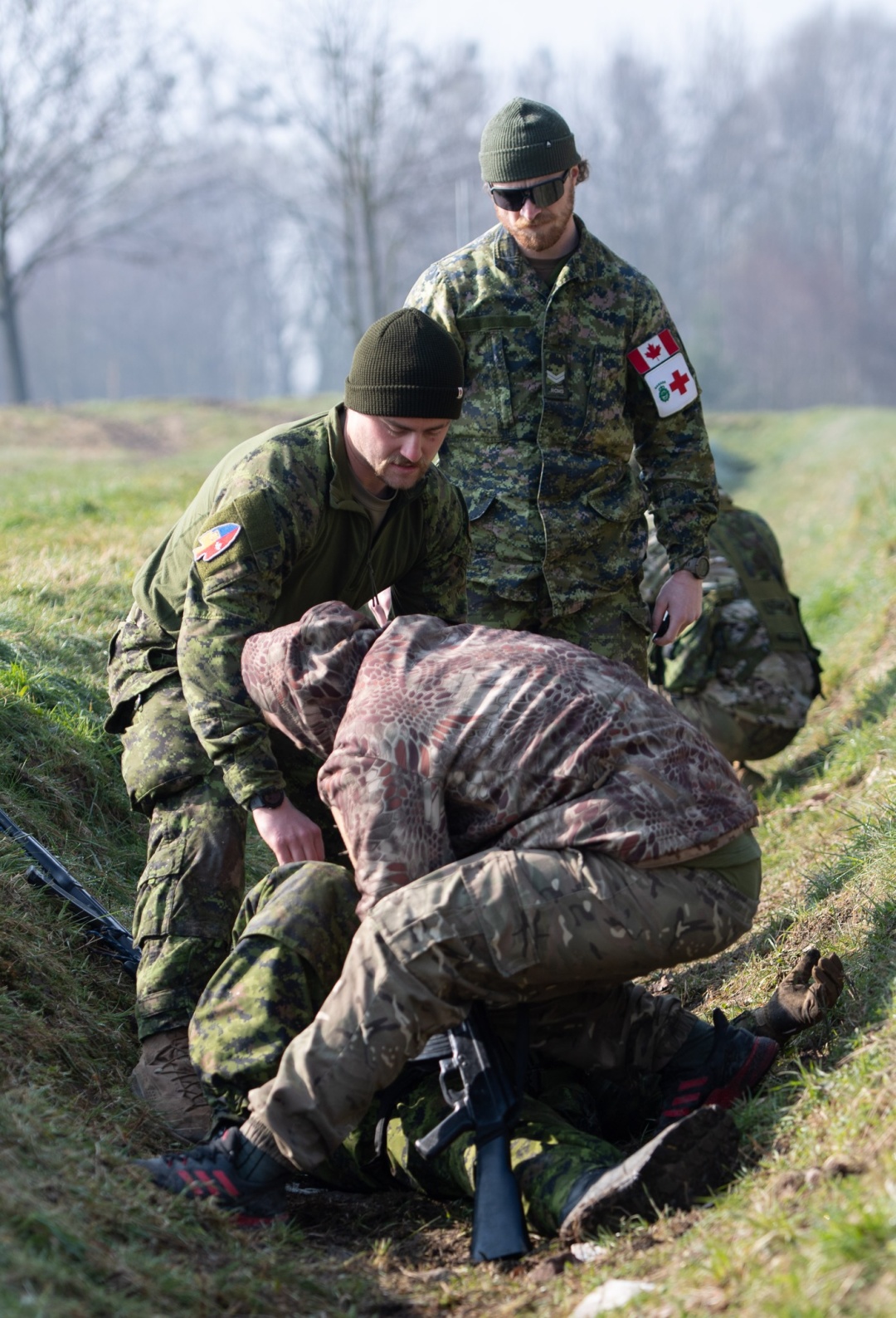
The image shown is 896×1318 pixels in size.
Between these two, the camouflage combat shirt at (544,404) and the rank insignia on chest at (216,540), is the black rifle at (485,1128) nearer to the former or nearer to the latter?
the rank insignia on chest at (216,540)

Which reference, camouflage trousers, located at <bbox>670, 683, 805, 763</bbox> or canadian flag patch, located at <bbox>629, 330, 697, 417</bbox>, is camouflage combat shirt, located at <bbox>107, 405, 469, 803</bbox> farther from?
camouflage trousers, located at <bbox>670, 683, 805, 763</bbox>

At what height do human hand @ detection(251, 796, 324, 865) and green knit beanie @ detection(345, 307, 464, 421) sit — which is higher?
green knit beanie @ detection(345, 307, 464, 421)

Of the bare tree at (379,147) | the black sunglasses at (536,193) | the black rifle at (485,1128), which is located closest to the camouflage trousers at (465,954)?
the black rifle at (485,1128)

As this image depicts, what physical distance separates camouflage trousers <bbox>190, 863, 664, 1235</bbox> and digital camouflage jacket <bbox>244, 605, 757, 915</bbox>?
0.86ft

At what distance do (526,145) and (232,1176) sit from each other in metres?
3.43

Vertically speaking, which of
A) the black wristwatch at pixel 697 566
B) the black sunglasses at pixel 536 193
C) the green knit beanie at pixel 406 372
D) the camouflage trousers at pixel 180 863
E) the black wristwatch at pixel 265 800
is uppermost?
the black sunglasses at pixel 536 193

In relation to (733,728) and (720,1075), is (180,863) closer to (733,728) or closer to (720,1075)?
(720,1075)

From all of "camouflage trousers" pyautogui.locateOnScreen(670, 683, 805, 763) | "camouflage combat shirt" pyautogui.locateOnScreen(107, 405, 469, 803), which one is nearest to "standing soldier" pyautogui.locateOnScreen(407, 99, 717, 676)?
"camouflage combat shirt" pyautogui.locateOnScreen(107, 405, 469, 803)

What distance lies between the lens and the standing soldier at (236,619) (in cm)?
362

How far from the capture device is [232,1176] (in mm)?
2994

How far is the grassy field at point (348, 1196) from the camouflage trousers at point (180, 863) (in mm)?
274

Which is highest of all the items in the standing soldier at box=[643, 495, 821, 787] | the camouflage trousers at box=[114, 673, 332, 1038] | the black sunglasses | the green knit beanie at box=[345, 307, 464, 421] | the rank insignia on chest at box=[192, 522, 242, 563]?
the black sunglasses

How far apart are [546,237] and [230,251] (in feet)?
215

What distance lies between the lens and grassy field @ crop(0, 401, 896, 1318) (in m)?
2.47
